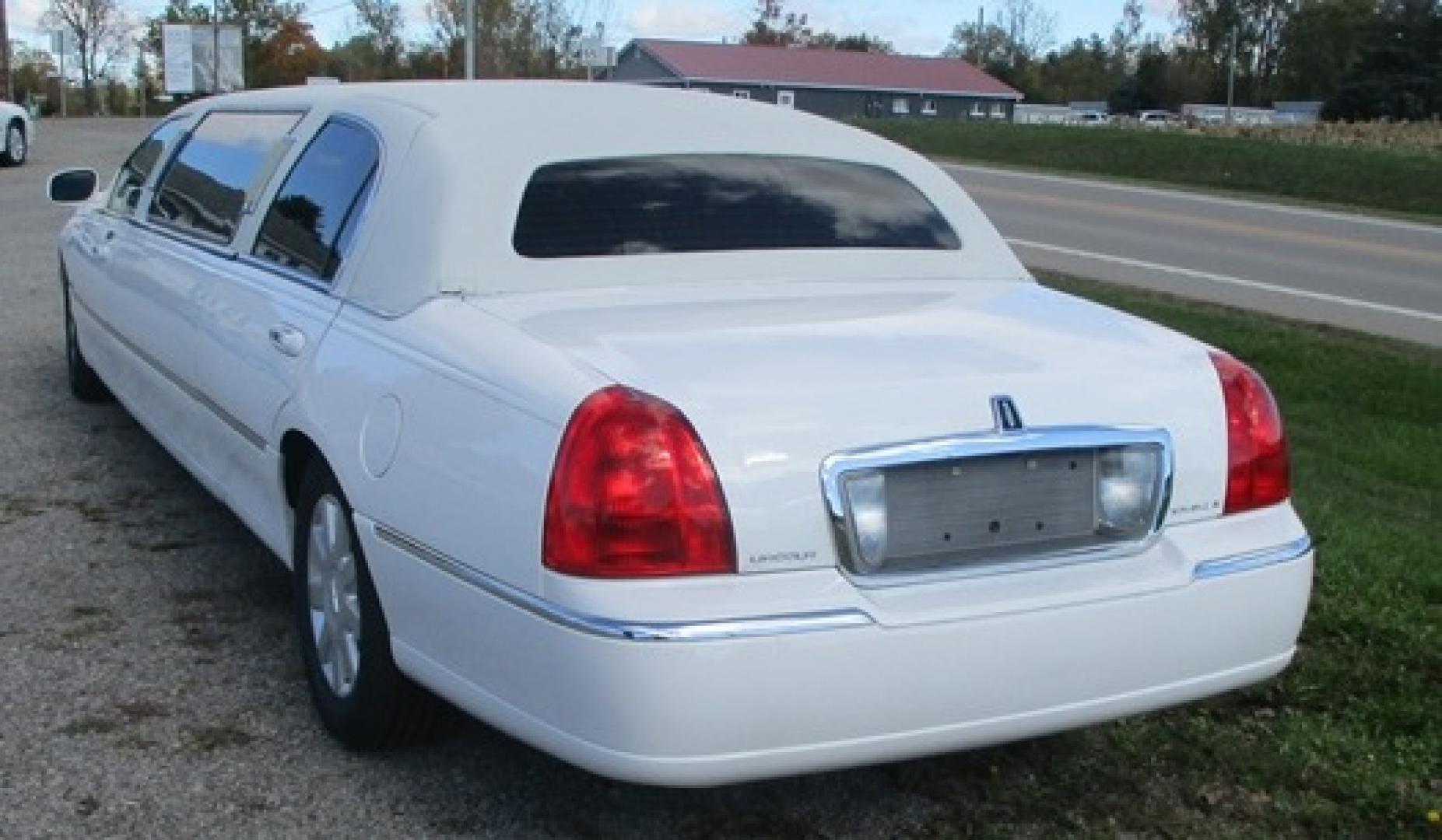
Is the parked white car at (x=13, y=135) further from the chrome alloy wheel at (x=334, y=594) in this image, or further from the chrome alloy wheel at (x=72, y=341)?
the chrome alloy wheel at (x=334, y=594)

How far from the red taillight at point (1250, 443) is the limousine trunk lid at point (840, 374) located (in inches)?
2.0

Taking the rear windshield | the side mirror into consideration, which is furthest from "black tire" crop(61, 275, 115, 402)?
the rear windshield

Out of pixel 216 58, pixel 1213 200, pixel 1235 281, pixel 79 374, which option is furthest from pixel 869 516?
pixel 216 58

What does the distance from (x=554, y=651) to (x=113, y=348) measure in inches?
152

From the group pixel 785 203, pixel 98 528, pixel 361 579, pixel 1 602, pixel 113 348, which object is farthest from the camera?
pixel 113 348

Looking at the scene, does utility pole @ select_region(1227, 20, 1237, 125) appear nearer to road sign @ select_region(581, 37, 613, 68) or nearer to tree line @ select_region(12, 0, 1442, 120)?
tree line @ select_region(12, 0, 1442, 120)

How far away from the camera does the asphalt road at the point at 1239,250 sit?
13.6m

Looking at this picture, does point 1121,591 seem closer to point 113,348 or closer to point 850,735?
point 850,735

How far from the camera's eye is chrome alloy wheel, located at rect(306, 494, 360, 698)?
368 cm

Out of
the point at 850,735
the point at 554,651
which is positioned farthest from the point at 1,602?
the point at 850,735

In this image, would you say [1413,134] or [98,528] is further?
[1413,134]

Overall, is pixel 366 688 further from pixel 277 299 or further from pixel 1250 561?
pixel 1250 561

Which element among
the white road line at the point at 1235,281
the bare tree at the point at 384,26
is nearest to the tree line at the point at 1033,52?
the bare tree at the point at 384,26

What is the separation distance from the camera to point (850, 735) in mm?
2885
